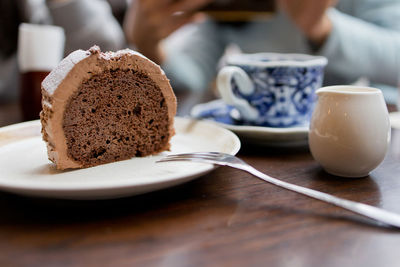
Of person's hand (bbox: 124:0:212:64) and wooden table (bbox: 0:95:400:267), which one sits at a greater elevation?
person's hand (bbox: 124:0:212:64)

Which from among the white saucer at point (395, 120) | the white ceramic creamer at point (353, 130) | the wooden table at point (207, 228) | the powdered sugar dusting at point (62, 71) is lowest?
the white saucer at point (395, 120)

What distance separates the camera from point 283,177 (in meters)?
0.67

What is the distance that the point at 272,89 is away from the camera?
91 cm

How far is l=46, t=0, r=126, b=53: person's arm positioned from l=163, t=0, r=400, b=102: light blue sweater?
0.41 metres

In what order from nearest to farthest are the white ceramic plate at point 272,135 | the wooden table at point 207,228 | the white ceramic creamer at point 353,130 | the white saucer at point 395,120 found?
1. the wooden table at point 207,228
2. the white ceramic creamer at point 353,130
3. the white ceramic plate at point 272,135
4. the white saucer at point 395,120

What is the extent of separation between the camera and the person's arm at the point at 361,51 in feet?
5.56

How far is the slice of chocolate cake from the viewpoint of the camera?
0.67m

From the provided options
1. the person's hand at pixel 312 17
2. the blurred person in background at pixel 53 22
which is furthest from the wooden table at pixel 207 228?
the blurred person in background at pixel 53 22

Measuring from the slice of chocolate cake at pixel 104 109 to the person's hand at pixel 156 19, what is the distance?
1.03 m

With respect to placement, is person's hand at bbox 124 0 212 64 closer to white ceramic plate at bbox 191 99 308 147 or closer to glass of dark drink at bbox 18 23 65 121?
glass of dark drink at bbox 18 23 65 121

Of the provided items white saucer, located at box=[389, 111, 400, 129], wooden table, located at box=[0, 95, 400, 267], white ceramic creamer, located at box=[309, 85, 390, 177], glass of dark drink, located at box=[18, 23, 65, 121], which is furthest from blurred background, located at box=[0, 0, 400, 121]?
white ceramic creamer, located at box=[309, 85, 390, 177]

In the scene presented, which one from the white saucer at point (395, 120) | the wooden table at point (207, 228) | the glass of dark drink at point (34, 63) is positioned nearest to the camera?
the wooden table at point (207, 228)

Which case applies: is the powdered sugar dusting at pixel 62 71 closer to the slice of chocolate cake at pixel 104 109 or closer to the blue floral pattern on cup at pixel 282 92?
the slice of chocolate cake at pixel 104 109

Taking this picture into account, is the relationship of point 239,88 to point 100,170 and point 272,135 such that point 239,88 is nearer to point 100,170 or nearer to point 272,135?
point 272,135
